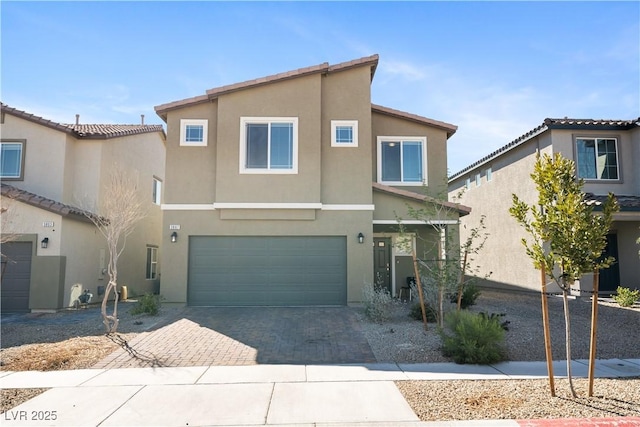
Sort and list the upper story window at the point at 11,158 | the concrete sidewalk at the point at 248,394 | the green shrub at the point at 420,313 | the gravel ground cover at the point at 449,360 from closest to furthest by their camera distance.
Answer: the concrete sidewalk at the point at 248,394
the gravel ground cover at the point at 449,360
the green shrub at the point at 420,313
the upper story window at the point at 11,158

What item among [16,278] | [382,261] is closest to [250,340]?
[382,261]

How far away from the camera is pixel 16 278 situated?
13.8 metres

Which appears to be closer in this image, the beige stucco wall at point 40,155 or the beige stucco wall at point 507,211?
the beige stucco wall at point 40,155

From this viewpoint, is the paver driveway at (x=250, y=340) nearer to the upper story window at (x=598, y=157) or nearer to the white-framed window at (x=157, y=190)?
the white-framed window at (x=157, y=190)

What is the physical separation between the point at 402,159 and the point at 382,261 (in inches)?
158

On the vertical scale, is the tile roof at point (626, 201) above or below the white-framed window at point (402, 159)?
below

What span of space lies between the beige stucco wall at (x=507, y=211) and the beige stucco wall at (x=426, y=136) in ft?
6.40

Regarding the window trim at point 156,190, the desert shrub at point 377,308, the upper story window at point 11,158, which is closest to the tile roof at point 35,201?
the upper story window at point 11,158

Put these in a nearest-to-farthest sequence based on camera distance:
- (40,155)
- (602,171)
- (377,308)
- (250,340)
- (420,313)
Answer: (250,340) → (377,308) → (420,313) → (40,155) → (602,171)

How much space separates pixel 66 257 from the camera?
554 inches

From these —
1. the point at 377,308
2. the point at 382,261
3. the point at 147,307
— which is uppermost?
the point at 382,261

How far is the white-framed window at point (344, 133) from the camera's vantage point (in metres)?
14.6

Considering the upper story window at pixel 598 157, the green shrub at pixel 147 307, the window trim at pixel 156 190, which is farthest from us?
the window trim at pixel 156 190

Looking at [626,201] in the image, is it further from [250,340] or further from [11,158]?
[11,158]
